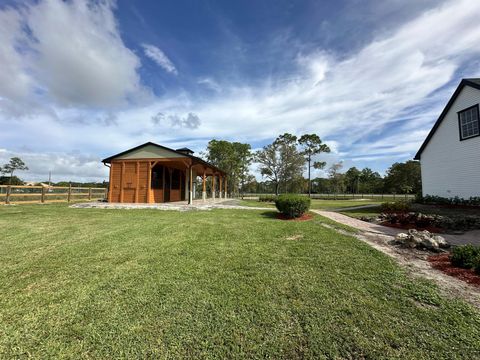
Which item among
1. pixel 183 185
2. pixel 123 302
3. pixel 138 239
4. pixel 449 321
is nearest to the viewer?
pixel 449 321

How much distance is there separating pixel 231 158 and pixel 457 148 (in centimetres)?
2399

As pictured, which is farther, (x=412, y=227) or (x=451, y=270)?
(x=412, y=227)

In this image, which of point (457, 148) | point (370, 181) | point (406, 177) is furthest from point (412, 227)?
point (370, 181)

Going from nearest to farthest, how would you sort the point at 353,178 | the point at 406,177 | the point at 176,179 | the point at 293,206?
the point at 293,206, the point at 176,179, the point at 406,177, the point at 353,178

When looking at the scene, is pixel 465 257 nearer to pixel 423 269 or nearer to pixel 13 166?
pixel 423 269

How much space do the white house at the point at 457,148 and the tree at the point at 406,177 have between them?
35.0 meters

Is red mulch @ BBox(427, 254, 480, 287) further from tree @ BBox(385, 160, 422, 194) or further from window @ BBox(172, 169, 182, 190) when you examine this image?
tree @ BBox(385, 160, 422, 194)

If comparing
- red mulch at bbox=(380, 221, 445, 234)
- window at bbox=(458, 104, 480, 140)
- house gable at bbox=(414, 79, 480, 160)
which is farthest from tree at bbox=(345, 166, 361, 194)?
red mulch at bbox=(380, 221, 445, 234)

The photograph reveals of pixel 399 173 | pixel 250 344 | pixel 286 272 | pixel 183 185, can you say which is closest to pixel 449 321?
pixel 286 272

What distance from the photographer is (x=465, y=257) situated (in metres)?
3.75

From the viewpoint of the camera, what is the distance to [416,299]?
8.89 feet

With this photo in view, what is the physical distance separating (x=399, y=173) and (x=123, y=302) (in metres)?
52.0

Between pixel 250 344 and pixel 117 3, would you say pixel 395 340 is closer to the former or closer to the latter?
pixel 250 344

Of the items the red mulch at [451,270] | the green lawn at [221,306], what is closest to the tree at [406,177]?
the red mulch at [451,270]
